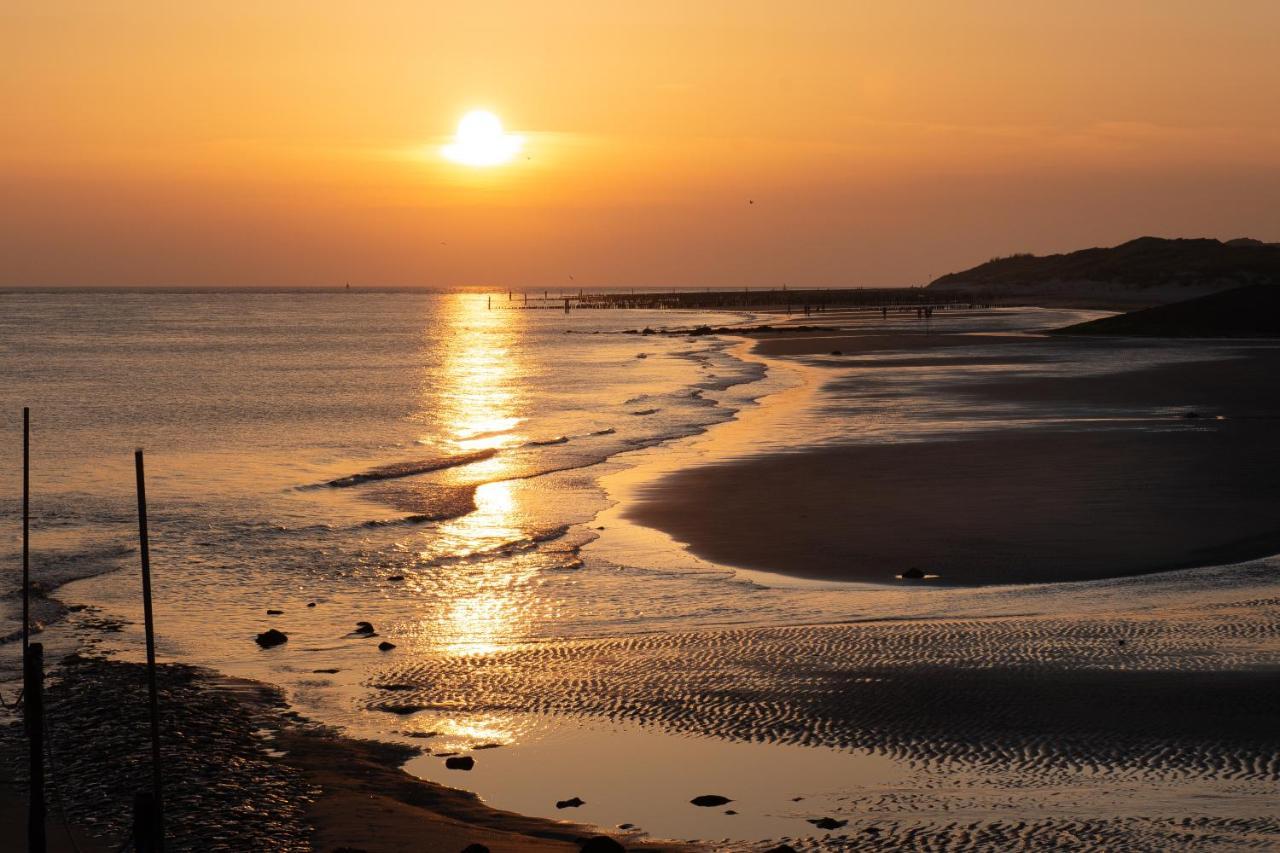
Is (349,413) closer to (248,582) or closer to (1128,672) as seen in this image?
(248,582)

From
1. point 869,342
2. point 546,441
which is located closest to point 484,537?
point 546,441

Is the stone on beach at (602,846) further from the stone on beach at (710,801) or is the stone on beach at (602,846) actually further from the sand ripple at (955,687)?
the sand ripple at (955,687)

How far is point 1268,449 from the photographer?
28125 millimetres

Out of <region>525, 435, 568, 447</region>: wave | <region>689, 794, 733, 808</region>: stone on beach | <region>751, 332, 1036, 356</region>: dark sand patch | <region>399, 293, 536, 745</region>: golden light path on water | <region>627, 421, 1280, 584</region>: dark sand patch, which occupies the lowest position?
<region>399, 293, 536, 745</region>: golden light path on water

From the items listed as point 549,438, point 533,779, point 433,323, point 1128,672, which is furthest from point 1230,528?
point 433,323

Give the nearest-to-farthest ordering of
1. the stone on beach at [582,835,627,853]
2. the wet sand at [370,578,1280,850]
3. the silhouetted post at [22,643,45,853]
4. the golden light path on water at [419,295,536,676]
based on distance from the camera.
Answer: the silhouetted post at [22,643,45,853] < the stone on beach at [582,835,627,853] < the wet sand at [370,578,1280,850] < the golden light path on water at [419,295,536,676]

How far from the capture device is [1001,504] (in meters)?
22.7

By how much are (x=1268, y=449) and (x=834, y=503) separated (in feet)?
36.0

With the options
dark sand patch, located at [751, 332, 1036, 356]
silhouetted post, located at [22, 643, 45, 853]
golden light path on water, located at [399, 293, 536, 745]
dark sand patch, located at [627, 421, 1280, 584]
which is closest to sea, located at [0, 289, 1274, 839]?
golden light path on water, located at [399, 293, 536, 745]

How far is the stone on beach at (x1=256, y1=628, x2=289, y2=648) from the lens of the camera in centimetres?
1492

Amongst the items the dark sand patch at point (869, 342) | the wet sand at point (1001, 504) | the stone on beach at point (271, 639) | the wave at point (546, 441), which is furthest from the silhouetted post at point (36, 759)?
the dark sand patch at point (869, 342)

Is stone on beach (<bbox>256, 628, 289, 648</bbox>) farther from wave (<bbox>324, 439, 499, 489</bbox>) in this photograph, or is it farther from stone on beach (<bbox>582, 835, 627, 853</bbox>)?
wave (<bbox>324, 439, 499, 489</bbox>)

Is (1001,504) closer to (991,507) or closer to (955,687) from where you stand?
(991,507)

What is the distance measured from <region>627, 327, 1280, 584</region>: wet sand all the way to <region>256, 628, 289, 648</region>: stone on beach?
6.79m
